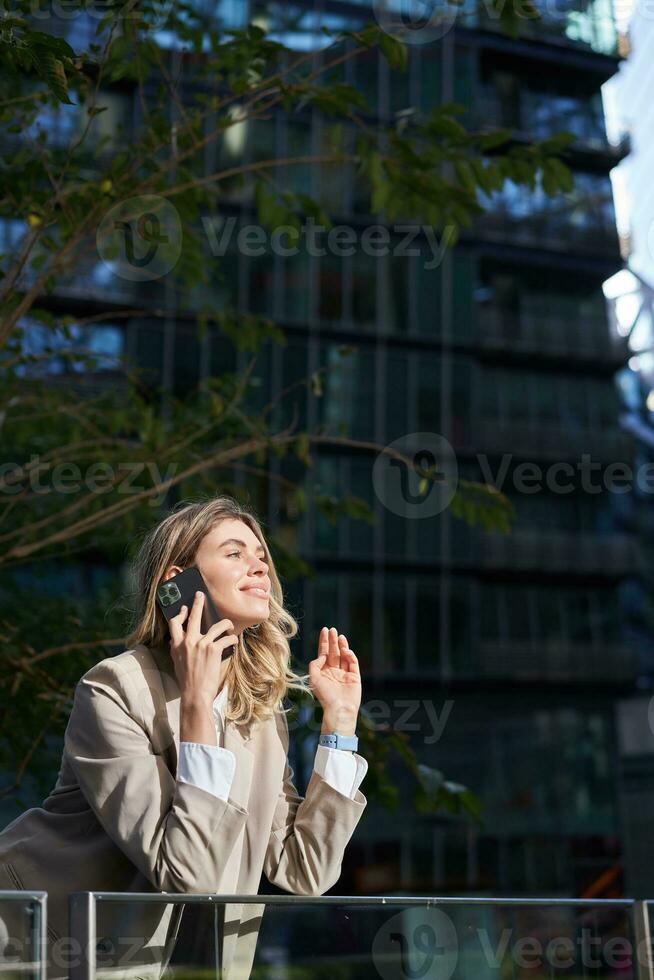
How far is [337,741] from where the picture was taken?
3309 mm

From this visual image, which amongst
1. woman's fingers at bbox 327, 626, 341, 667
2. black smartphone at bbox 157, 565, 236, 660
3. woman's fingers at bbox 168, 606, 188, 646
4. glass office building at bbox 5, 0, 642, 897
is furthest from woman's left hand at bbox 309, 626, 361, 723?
glass office building at bbox 5, 0, 642, 897

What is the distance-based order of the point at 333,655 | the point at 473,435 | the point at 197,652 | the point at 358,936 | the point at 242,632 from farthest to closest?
the point at 473,435 < the point at 333,655 < the point at 242,632 < the point at 197,652 < the point at 358,936

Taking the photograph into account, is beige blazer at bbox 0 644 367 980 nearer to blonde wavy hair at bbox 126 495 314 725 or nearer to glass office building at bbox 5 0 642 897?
blonde wavy hair at bbox 126 495 314 725

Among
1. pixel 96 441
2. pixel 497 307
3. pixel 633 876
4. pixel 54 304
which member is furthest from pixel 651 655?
pixel 96 441

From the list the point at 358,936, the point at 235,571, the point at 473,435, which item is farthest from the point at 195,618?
the point at 473,435

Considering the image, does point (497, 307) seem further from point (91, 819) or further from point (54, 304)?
point (91, 819)

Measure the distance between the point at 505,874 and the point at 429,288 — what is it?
483 inches

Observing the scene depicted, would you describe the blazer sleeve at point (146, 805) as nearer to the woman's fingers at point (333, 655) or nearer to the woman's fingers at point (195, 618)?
the woman's fingers at point (195, 618)

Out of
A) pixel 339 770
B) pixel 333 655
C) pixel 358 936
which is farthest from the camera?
pixel 333 655

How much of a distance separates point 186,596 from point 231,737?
355 mm

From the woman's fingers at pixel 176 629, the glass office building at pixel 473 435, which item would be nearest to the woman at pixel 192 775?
the woman's fingers at pixel 176 629

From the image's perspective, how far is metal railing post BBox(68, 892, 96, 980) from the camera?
2447 mm

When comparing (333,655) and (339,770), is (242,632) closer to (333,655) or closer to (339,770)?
(333,655)

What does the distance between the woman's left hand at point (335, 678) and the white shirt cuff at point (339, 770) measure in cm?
13
